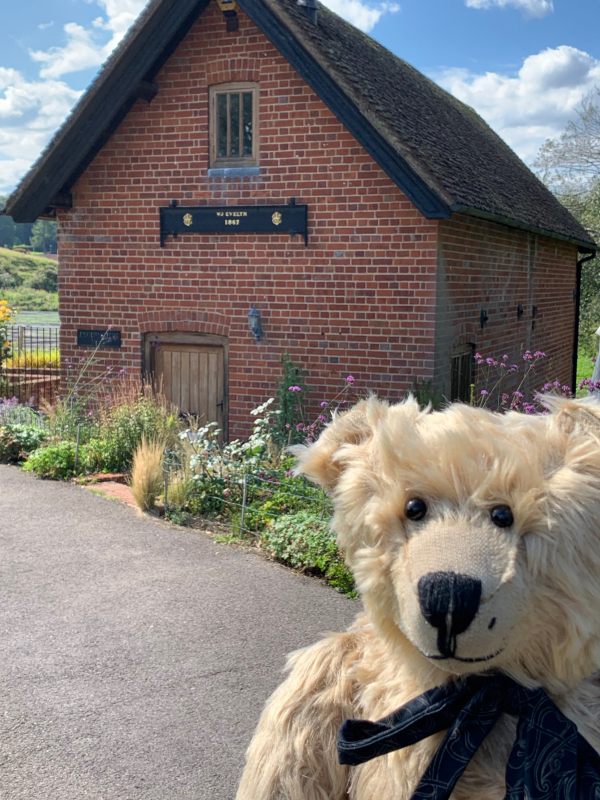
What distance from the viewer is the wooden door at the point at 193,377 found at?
10.3 meters

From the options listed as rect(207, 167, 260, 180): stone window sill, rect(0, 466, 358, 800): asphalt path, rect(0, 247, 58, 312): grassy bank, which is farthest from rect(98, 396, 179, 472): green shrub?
rect(0, 247, 58, 312): grassy bank

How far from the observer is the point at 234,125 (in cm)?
995

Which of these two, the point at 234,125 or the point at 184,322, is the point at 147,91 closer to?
the point at 234,125

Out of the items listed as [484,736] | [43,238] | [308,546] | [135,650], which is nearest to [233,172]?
[308,546]

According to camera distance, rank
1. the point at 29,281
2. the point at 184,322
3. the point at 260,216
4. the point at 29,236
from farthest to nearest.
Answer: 1. the point at 29,236
2. the point at 29,281
3. the point at 184,322
4. the point at 260,216

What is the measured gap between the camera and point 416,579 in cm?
169

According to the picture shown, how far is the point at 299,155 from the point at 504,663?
8474 mm

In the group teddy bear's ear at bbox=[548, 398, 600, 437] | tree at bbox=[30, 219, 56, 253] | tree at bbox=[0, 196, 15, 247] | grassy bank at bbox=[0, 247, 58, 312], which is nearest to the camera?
teddy bear's ear at bbox=[548, 398, 600, 437]

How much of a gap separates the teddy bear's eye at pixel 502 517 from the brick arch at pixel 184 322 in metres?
8.55

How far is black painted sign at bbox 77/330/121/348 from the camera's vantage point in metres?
10.7

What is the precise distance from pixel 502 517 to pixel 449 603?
228 millimetres

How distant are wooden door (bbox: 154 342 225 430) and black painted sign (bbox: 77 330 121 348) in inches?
20.8

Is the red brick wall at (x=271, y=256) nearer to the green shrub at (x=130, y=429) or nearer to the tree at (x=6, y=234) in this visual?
the green shrub at (x=130, y=429)

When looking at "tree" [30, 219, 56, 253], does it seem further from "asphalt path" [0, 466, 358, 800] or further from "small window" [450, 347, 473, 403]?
"asphalt path" [0, 466, 358, 800]
